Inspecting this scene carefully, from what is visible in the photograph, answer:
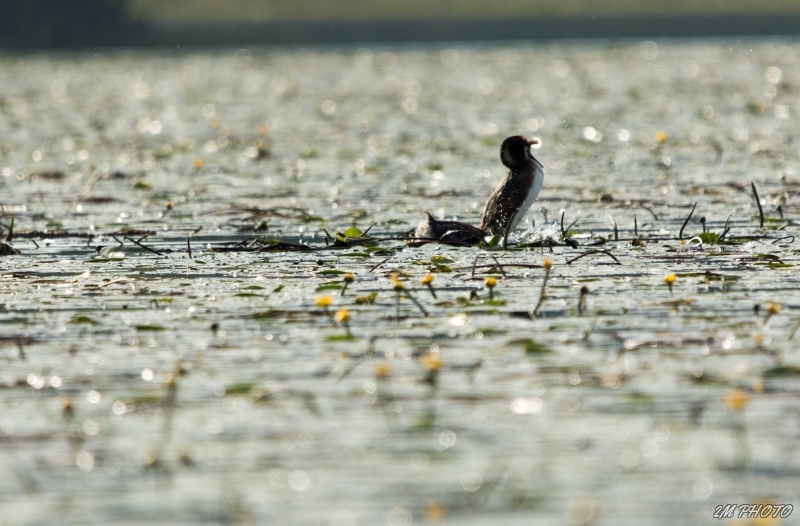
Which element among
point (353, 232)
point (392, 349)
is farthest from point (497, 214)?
point (392, 349)

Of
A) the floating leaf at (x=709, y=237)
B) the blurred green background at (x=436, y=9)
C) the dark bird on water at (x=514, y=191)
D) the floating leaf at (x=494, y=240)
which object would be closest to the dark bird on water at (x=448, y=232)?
the floating leaf at (x=494, y=240)

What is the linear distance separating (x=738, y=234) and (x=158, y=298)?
536 centimetres

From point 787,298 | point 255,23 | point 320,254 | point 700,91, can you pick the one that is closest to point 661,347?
point 787,298

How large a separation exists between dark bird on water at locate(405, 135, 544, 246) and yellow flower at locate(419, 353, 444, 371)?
4329 mm

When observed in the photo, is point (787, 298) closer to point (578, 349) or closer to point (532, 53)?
point (578, 349)

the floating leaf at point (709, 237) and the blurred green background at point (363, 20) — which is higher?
the blurred green background at point (363, 20)

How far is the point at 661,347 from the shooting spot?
25.3ft

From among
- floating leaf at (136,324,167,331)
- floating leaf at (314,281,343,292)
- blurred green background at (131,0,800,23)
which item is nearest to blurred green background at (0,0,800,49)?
blurred green background at (131,0,800,23)

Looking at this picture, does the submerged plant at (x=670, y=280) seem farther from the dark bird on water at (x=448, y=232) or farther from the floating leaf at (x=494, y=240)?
the dark bird on water at (x=448, y=232)

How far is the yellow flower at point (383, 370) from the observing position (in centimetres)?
695

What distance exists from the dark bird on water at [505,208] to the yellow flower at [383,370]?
15.1 feet

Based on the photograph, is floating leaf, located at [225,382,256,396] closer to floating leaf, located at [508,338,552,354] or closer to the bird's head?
floating leaf, located at [508,338,552,354]

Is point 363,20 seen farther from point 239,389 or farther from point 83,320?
point 239,389

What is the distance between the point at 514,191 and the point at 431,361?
241 inches
